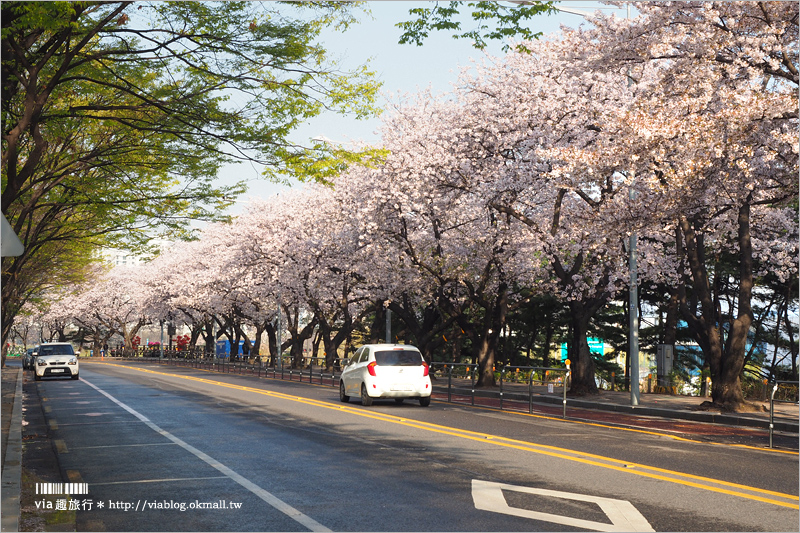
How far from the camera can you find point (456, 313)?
35.3 m

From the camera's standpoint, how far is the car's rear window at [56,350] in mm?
41656

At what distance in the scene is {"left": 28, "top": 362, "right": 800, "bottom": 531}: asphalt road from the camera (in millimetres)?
8047

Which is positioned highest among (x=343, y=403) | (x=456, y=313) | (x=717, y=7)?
(x=717, y=7)

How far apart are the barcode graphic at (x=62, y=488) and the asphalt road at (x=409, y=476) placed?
0.14 meters

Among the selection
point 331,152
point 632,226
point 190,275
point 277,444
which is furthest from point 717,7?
point 190,275

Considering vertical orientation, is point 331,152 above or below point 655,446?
above

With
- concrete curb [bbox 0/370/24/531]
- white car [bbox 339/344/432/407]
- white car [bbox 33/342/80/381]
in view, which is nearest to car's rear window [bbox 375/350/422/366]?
white car [bbox 339/344/432/407]

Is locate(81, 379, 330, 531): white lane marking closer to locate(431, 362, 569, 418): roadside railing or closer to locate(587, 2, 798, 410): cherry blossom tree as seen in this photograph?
locate(431, 362, 569, 418): roadside railing

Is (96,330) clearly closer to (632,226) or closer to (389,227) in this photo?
(389,227)

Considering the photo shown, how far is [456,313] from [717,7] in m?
19.0

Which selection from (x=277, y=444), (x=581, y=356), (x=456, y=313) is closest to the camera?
(x=277, y=444)

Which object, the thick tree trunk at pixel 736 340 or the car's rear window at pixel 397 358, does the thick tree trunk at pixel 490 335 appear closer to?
the car's rear window at pixel 397 358

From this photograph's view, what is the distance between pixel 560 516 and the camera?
8.12m

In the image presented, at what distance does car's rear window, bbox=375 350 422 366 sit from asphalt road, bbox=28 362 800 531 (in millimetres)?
4086
